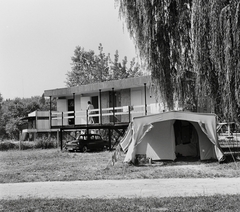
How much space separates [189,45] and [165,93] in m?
2.29

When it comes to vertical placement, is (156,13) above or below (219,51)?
above

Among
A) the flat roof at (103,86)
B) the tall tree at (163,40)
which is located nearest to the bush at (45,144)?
the flat roof at (103,86)

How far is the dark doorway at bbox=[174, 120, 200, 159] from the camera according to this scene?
1978cm

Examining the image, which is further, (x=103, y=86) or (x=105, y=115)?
(x=103, y=86)

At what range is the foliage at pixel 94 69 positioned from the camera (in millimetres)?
55438

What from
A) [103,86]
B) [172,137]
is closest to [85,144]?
[103,86]

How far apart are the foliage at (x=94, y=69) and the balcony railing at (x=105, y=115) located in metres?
24.8

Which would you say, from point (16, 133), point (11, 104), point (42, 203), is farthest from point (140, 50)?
point (11, 104)

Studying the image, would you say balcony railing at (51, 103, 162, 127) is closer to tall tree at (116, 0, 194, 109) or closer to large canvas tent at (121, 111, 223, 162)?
large canvas tent at (121, 111, 223, 162)

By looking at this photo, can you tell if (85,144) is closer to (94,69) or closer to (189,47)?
(189,47)

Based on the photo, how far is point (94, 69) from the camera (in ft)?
184

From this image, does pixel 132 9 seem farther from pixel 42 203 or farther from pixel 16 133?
pixel 16 133

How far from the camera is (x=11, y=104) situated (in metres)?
76.8

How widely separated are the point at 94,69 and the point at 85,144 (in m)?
30.1
